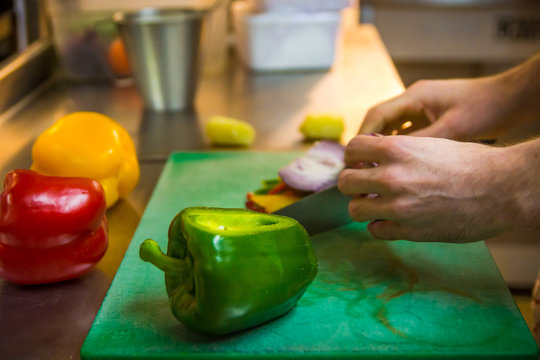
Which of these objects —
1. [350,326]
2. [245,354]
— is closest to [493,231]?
[350,326]

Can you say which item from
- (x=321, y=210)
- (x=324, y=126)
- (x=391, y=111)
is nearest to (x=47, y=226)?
(x=321, y=210)

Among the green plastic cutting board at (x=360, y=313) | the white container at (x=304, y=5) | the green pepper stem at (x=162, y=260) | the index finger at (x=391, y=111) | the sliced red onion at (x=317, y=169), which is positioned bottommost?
the green plastic cutting board at (x=360, y=313)

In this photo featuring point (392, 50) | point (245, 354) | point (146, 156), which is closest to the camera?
point (245, 354)

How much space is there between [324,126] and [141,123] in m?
0.43

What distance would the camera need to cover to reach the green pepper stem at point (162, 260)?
725 mm

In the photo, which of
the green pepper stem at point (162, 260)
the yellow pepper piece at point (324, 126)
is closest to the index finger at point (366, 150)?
the green pepper stem at point (162, 260)

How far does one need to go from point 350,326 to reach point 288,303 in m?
0.07

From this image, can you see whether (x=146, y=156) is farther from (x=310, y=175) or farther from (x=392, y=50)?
(x=392, y=50)

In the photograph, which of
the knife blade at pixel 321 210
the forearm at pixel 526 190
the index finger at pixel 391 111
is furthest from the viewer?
the index finger at pixel 391 111

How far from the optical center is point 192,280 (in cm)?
73

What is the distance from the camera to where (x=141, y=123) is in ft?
5.05

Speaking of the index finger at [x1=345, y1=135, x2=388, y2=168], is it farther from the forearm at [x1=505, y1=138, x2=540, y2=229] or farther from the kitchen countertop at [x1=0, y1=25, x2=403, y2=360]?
the kitchen countertop at [x1=0, y1=25, x2=403, y2=360]

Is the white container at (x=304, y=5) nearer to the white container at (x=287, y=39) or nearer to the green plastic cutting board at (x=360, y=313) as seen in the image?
the white container at (x=287, y=39)

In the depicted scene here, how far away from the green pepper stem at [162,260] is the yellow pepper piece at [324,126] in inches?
28.2
